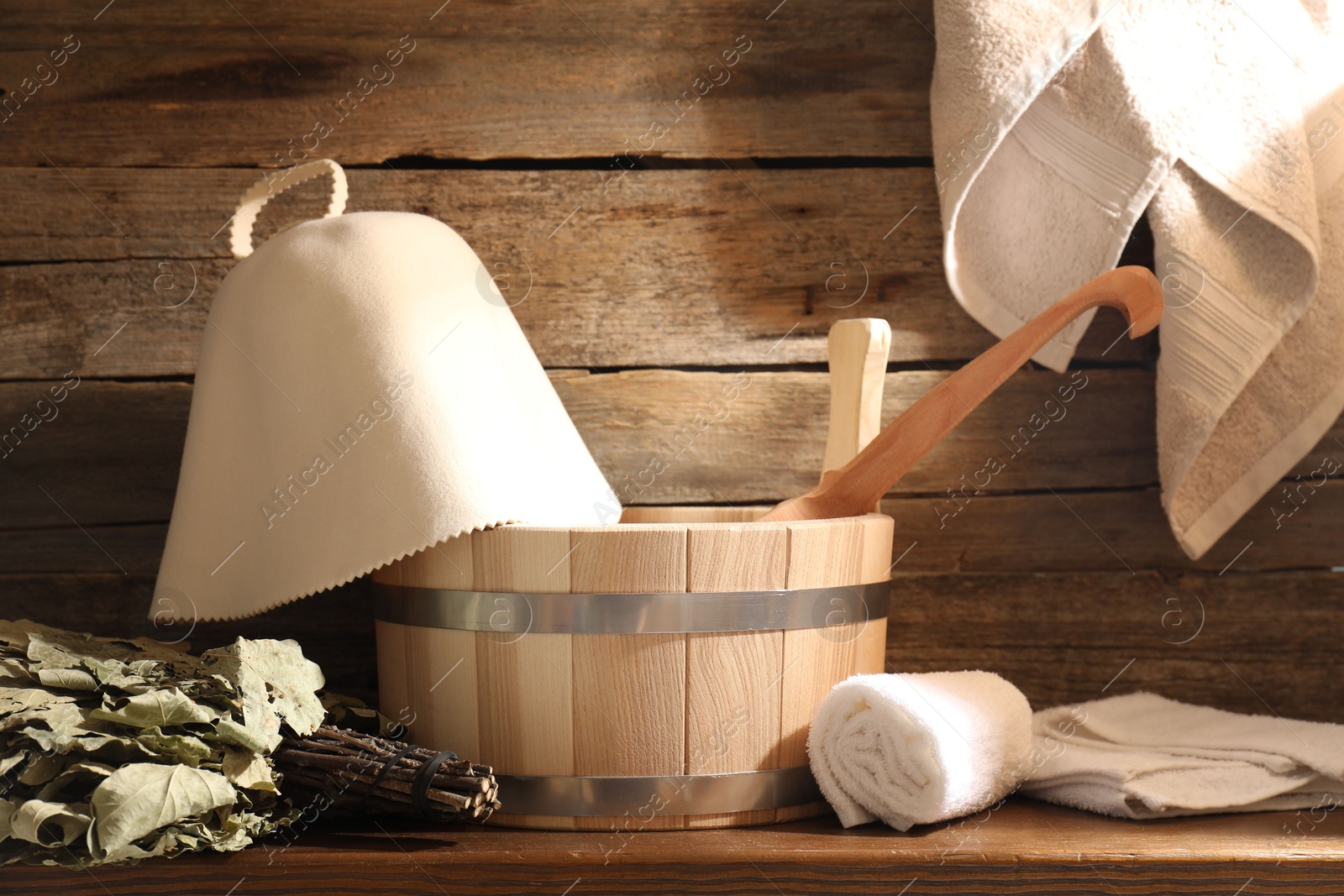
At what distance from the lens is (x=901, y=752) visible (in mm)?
754

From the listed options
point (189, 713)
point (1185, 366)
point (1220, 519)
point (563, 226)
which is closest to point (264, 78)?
point (563, 226)

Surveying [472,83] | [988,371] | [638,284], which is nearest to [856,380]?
[988,371]

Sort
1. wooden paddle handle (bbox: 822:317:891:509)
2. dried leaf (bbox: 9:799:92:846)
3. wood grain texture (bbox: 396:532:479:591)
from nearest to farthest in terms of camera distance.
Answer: dried leaf (bbox: 9:799:92:846) < wood grain texture (bbox: 396:532:479:591) < wooden paddle handle (bbox: 822:317:891:509)

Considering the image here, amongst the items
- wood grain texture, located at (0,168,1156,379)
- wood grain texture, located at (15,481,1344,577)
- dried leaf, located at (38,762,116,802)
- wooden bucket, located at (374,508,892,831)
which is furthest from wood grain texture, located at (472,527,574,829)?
wood grain texture, located at (15,481,1344,577)

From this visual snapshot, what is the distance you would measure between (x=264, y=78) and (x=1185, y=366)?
0.99 metres

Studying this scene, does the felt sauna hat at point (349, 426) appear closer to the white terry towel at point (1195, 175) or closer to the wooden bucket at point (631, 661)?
the wooden bucket at point (631, 661)

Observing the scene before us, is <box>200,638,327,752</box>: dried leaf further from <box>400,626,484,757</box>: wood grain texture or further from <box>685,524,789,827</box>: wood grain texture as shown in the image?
<box>685,524,789,827</box>: wood grain texture

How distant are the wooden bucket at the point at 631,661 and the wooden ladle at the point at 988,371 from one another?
3.7 inches

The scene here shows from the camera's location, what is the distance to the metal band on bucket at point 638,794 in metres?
0.75

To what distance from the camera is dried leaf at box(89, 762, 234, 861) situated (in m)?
0.66

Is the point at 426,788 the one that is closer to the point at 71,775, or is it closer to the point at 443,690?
the point at 443,690

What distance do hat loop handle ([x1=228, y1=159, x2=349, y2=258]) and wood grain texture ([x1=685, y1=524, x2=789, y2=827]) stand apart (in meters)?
0.51

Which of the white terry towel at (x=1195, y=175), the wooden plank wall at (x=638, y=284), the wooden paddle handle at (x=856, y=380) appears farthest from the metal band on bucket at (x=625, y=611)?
the white terry towel at (x=1195, y=175)

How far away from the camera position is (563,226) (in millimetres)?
1089
